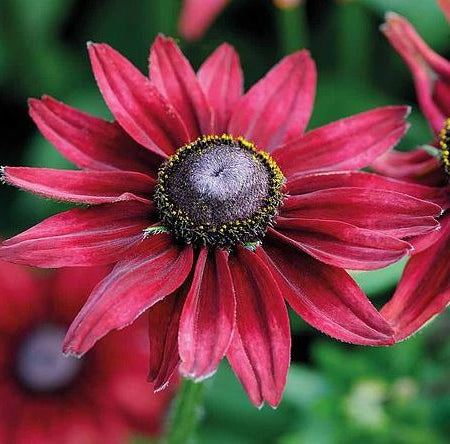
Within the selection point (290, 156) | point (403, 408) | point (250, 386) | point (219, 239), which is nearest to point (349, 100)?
point (403, 408)

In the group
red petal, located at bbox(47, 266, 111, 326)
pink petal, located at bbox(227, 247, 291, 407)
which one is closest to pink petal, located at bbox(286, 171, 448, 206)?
pink petal, located at bbox(227, 247, 291, 407)

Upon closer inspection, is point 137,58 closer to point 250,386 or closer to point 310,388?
point 310,388

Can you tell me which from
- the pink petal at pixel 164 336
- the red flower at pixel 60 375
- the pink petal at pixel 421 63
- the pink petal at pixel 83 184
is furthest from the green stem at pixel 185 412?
the pink petal at pixel 421 63

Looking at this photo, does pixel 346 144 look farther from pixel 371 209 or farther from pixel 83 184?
pixel 83 184

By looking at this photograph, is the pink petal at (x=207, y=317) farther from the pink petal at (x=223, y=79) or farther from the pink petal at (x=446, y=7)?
the pink petal at (x=446, y=7)

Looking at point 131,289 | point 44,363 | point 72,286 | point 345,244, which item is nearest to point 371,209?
point 345,244
